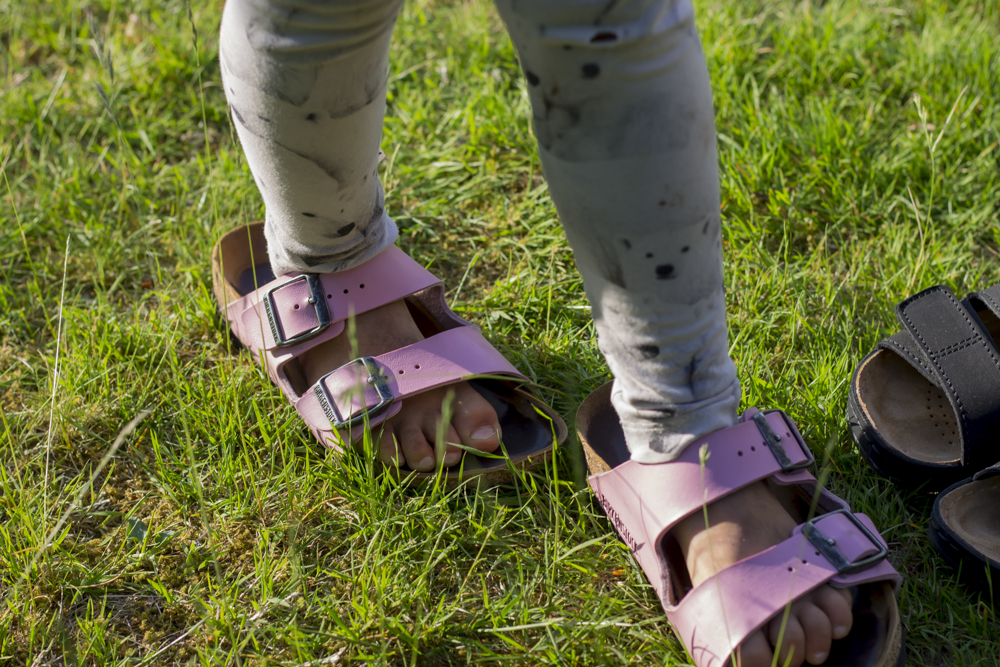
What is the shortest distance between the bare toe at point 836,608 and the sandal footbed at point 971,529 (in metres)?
0.25

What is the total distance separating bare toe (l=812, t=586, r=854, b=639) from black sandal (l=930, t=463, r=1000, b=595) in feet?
0.78

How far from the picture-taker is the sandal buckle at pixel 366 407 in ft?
4.20

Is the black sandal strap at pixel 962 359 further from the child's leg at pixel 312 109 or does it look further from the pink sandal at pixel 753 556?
the child's leg at pixel 312 109

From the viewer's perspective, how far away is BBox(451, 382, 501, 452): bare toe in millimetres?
1307

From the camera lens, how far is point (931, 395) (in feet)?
4.67

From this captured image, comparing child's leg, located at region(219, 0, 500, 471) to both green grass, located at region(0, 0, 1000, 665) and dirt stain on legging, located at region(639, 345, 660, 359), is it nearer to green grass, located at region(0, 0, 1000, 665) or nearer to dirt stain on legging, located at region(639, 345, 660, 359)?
green grass, located at region(0, 0, 1000, 665)

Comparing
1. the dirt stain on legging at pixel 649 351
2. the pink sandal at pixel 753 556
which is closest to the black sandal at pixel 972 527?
the pink sandal at pixel 753 556

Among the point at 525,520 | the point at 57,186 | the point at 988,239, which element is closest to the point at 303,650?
the point at 525,520

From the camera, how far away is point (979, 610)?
115 centimetres

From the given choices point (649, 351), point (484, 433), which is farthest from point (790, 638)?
point (484, 433)

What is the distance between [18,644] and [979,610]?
141 cm

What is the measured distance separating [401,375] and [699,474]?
0.52 m

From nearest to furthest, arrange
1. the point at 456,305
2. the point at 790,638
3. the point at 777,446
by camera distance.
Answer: the point at 790,638, the point at 777,446, the point at 456,305

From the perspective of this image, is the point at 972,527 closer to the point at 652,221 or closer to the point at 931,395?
the point at 931,395
